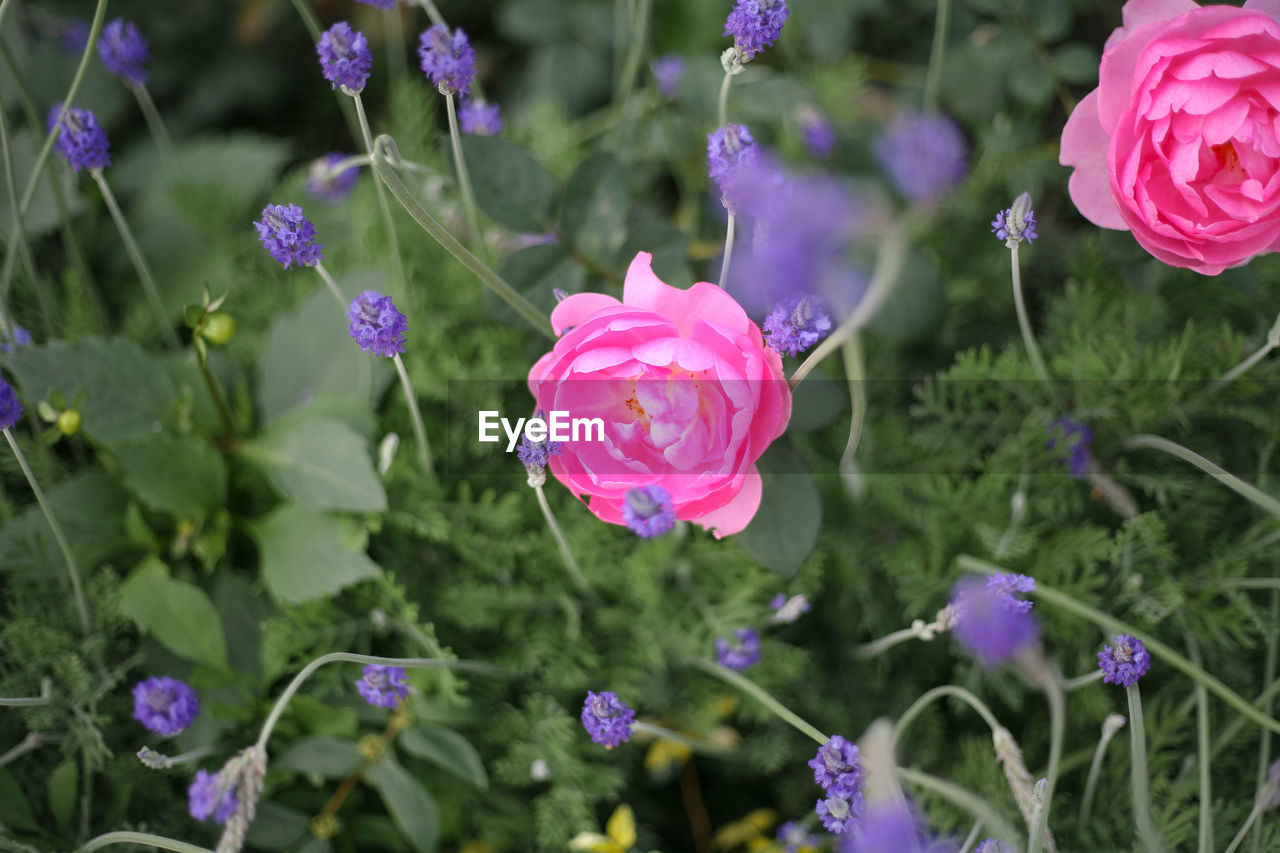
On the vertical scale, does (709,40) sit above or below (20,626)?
above

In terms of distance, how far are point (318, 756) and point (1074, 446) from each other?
0.59 metres

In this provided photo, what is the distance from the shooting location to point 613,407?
0.54 m

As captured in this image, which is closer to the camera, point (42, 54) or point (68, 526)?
point (68, 526)

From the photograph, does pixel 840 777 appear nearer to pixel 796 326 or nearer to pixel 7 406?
pixel 796 326

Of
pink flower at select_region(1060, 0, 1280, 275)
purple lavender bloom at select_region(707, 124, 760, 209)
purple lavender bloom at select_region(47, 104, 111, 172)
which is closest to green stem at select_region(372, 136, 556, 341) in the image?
purple lavender bloom at select_region(707, 124, 760, 209)

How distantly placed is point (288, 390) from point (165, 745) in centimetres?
28

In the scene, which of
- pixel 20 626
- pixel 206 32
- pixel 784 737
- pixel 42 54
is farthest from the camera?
pixel 206 32

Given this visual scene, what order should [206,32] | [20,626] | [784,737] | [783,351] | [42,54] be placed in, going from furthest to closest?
1. [206,32]
2. [42,54]
3. [784,737]
4. [20,626]
5. [783,351]

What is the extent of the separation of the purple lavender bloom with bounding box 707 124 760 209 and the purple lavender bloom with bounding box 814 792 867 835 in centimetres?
32

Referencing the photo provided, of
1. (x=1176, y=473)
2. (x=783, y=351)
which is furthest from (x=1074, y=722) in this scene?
(x=783, y=351)

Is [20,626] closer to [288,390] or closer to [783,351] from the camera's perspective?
[288,390]

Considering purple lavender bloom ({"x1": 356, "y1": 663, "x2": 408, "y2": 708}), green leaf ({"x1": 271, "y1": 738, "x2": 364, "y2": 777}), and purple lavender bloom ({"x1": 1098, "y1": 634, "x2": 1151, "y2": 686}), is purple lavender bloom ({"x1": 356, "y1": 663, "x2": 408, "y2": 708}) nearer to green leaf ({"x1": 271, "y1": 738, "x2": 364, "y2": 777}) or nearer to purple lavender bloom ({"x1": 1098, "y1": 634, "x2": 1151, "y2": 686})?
green leaf ({"x1": 271, "y1": 738, "x2": 364, "y2": 777})

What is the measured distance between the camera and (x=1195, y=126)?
51cm

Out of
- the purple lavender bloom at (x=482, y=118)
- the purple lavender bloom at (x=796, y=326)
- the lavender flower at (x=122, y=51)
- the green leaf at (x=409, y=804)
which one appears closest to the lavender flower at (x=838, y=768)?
the purple lavender bloom at (x=796, y=326)
